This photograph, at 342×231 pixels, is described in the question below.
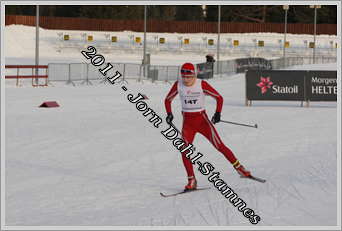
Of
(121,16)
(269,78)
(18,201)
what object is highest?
(121,16)

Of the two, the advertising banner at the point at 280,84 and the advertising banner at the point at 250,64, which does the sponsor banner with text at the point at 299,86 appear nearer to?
the advertising banner at the point at 280,84

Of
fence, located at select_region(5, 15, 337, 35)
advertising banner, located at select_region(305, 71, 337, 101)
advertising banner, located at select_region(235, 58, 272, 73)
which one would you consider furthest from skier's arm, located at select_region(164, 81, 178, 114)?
fence, located at select_region(5, 15, 337, 35)

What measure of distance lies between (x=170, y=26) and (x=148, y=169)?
76.3 m

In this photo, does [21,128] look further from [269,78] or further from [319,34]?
[319,34]

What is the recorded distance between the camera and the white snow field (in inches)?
363

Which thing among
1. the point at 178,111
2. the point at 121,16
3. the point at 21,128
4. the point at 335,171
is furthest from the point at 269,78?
the point at 121,16

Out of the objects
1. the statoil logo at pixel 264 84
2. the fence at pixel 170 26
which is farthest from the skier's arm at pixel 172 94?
the fence at pixel 170 26

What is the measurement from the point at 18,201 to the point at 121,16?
89140 mm

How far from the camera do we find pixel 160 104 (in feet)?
83.6

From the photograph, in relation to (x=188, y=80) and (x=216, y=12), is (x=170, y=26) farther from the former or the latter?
(x=188, y=80)

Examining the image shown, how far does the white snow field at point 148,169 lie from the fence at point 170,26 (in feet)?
201

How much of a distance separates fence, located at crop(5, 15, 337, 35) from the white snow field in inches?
2417

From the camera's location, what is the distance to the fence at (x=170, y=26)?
275ft

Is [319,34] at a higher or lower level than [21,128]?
higher
